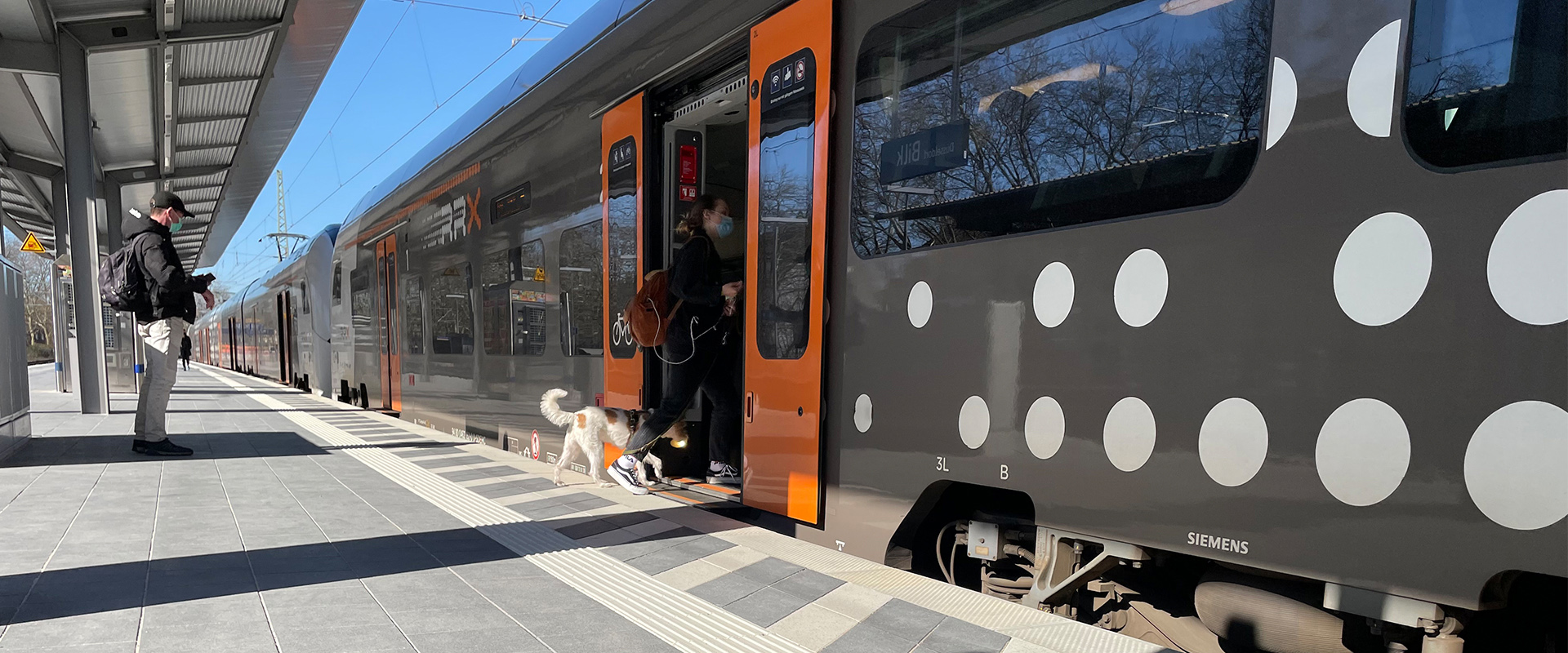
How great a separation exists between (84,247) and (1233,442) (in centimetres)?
1308

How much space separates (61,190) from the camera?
13227mm

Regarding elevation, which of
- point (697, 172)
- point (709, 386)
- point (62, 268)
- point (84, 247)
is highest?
point (697, 172)

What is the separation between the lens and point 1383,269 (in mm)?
1778

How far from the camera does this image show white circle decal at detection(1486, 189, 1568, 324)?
1538mm

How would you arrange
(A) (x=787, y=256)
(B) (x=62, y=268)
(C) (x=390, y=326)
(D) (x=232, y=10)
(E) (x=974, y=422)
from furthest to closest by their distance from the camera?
(B) (x=62, y=268) < (C) (x=390, y=326) < (D) (x=232, y=10) < (A) (x=787, y=256) < (E) (x=974, y=422)

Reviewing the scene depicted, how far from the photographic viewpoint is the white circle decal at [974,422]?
2.62 metres

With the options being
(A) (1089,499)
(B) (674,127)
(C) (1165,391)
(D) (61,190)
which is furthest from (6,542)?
(D) (61,190)

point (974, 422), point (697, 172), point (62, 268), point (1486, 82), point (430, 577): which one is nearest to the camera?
point (1486, 82)

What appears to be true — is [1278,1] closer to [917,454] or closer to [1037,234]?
[1037,234]

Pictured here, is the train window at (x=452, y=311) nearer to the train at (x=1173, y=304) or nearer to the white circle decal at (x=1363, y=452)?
the train at (x=1173, y=304)

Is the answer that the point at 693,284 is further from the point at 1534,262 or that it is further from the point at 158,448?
the point at 158,448

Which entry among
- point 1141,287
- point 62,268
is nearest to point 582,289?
point 1141,287

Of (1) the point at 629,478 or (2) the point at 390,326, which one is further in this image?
(2) the point at 390,326

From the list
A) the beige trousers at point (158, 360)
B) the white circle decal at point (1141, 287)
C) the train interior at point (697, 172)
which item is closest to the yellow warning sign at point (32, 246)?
the beige trousers at point (158, 360)
